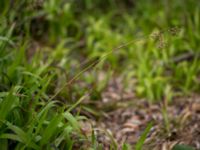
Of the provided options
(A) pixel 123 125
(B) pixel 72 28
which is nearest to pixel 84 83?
(A) pixel 123 125

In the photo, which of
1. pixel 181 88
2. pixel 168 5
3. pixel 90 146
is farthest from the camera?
pixel 168 5

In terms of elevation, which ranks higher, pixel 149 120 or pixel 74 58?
pixel 74 58

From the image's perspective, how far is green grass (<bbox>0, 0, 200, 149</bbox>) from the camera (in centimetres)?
242

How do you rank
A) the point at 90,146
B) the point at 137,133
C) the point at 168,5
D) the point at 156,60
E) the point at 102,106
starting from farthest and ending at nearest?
the point at 168,5, the point at 156,60, the point at 102,106, the point at 137,133, the point at 90,146

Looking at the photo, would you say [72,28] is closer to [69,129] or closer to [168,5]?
[168,5]

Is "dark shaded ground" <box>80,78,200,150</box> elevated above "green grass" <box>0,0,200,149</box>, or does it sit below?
below

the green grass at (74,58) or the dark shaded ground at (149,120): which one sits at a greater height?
the green grass at (74,58)

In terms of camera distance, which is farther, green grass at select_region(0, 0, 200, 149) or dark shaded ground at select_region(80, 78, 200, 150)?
dark shaded ground at select_region(80, 78, 200, 150)

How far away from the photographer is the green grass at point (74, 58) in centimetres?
242

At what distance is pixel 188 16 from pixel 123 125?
1524mm

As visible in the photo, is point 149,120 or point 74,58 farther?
point 74,58

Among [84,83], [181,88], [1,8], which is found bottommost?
[181,88]

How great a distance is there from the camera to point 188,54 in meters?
4.09

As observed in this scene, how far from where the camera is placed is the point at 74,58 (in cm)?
440
